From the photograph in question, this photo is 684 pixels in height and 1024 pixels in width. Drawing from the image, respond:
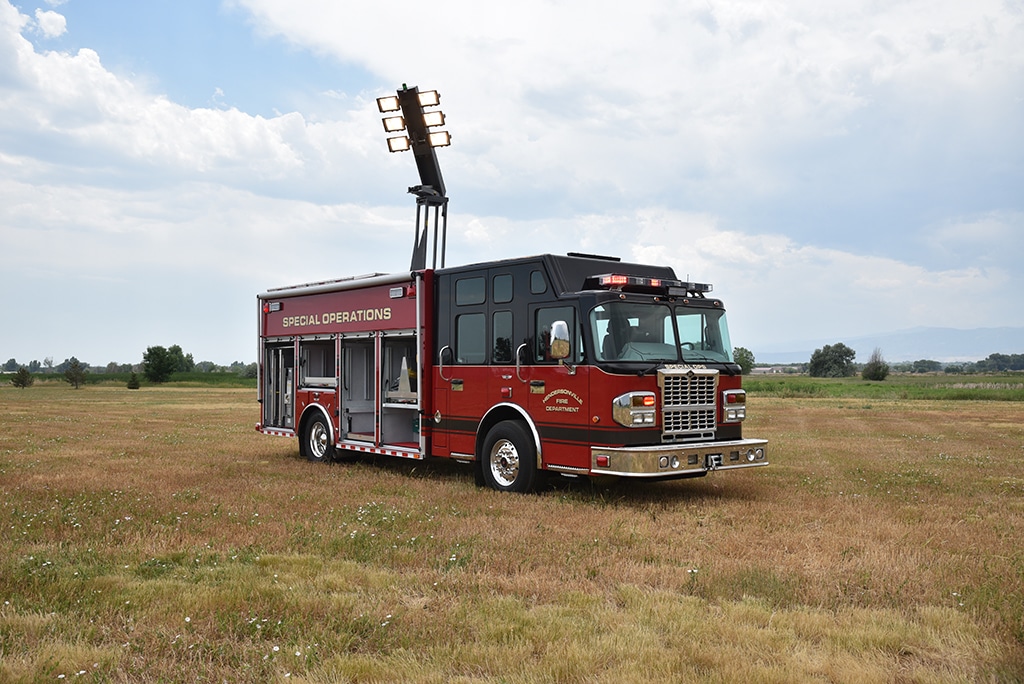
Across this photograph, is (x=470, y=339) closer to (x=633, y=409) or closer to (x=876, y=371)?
(x=633, y=409)

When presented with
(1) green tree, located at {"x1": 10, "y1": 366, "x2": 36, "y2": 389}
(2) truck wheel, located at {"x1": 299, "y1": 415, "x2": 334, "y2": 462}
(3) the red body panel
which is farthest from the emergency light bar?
(1) green tree, located at {"x1": 10, "y1": 366, "x2": 36, "y2": 389}

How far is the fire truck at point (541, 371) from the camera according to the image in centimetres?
1070

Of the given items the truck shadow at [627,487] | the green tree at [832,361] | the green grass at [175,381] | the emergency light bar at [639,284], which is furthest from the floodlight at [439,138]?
the green tree at [832,361]

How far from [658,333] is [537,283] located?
171 centimetres

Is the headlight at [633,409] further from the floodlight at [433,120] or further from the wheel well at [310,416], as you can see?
the floodlight at [433,120]

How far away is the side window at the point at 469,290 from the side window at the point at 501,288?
25 centimetres

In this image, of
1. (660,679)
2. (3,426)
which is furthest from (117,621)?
(3,426)

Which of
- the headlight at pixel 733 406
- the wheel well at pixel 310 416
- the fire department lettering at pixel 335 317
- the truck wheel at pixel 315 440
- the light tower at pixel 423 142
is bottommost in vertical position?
the truck wheel at pixel 315 440

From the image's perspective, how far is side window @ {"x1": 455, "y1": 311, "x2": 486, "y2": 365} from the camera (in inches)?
487

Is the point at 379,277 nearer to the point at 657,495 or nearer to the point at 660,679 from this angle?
the point at 657,495

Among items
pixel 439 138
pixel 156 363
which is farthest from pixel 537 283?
pixel 156 363

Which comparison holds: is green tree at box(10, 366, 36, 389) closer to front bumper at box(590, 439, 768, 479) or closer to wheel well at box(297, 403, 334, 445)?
wheel well at box(297, 403, 334, 445)

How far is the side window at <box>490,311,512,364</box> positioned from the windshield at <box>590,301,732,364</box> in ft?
5.07

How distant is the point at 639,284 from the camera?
1116 centimetres
